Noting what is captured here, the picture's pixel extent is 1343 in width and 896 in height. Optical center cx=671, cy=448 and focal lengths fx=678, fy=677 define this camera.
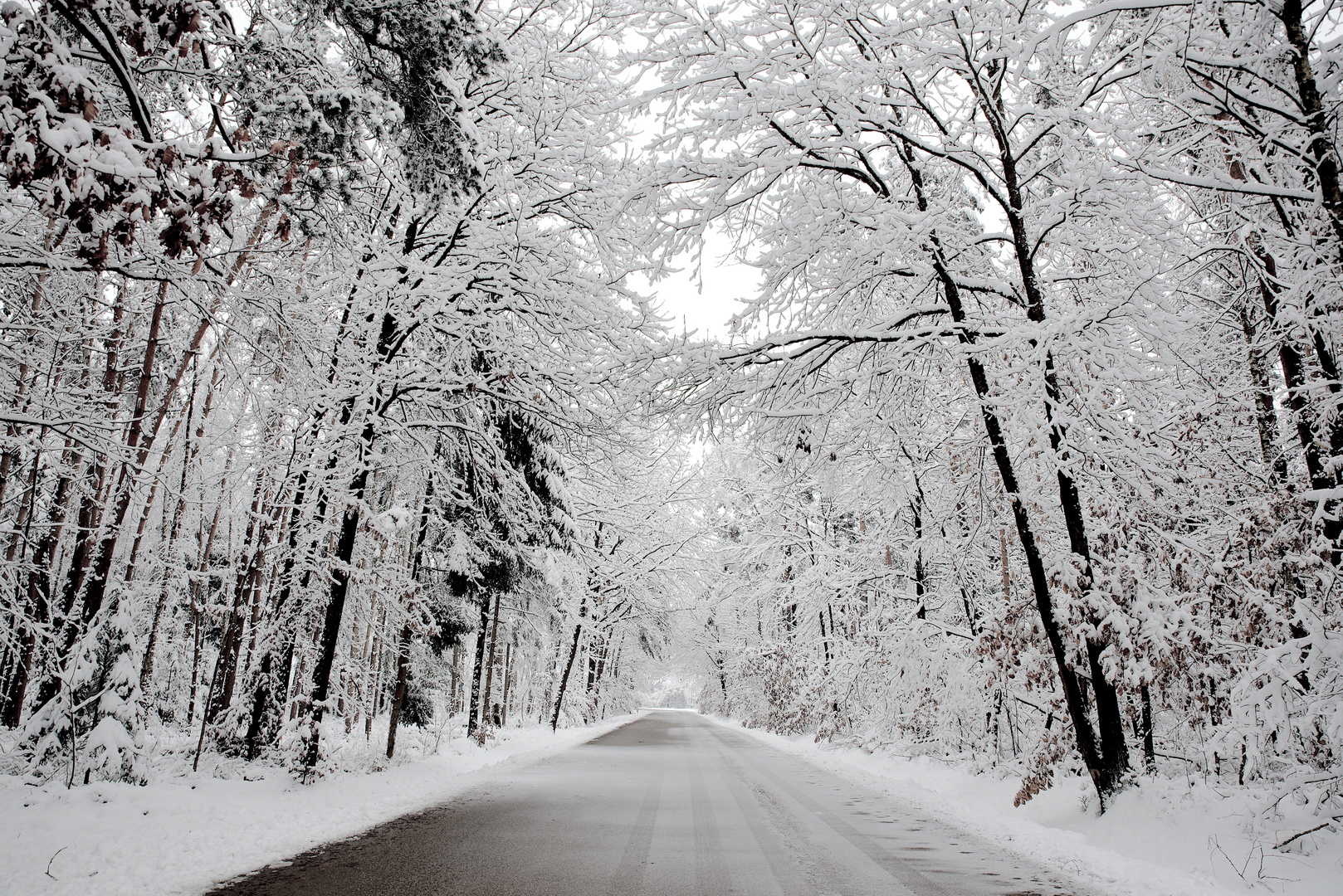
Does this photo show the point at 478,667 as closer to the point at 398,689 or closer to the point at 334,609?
the point at 398,689

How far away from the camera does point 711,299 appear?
8148mm

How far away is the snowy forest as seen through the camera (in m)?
5.31

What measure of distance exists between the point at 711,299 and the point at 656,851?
231 inches

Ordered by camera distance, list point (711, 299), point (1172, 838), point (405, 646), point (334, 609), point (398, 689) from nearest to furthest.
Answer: point (1172, 838) → point (711, 299) → point (334, 609) → point (398, 689) → point (405, 646)

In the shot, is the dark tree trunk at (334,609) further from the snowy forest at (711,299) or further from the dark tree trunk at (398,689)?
the dark tree trunk at (398,689)

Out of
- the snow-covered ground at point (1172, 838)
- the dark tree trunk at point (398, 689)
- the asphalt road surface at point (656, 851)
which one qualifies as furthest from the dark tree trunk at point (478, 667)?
the snow-covered ground at point (1172, 838)

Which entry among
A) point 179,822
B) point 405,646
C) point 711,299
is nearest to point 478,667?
point 405,646

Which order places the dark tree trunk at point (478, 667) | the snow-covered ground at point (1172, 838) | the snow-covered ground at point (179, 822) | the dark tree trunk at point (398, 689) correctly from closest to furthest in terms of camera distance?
the snow-covered ground at point (179, 822)
the snow-covered ground at point (1172, 838)
the dark tree trunk at point (398, 689)
the dark tree trunk at point (478, 667)

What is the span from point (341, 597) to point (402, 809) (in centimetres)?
313

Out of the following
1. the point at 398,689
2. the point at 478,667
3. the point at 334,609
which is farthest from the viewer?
the point at 478,667

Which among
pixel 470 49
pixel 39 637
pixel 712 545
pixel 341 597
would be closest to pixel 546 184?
pixel 470 49

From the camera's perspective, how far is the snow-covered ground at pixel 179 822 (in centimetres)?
477

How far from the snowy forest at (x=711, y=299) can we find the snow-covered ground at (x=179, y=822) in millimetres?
465

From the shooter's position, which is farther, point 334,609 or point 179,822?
point 334,609
